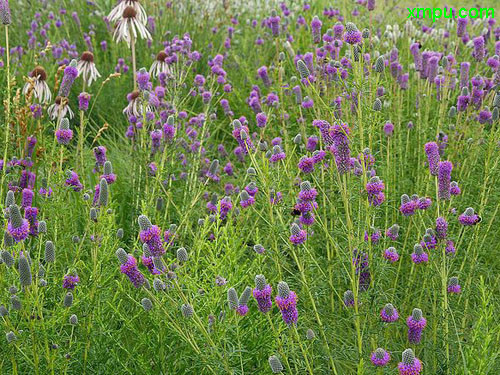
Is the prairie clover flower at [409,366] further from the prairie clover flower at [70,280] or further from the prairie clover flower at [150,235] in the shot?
the prairie clover flower at [70,280]

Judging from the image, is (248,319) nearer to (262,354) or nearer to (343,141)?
(262,354)

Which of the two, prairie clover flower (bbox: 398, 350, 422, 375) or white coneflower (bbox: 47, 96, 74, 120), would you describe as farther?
white coneflower (bbox: 47, 96, 74, 120)

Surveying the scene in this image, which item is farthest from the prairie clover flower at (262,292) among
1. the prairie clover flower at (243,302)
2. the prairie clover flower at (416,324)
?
the prairie clover flower at (416,324)

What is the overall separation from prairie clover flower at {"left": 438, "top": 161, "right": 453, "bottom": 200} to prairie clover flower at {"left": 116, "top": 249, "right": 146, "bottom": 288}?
833mm

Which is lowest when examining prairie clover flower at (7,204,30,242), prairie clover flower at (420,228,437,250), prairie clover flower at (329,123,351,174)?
prairie clover flower at (420,228,437,250)

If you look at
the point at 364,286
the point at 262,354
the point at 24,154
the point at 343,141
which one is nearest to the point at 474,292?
the point at 364,286

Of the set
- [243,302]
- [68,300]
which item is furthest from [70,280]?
[243,302]

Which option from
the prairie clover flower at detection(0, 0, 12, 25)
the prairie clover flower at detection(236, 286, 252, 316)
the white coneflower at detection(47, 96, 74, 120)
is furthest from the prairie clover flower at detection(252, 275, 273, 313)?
the prairie clover flower at detection(0, 0, 12, 25)

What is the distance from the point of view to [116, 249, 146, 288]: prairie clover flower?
156 cm

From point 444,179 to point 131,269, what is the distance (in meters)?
0.86

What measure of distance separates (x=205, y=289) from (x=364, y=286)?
475mm

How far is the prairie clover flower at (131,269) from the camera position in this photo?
1563 millimetres

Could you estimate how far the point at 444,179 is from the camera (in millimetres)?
1786

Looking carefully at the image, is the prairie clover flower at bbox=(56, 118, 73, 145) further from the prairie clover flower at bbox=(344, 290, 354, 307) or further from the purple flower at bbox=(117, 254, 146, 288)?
the prairie clover flower at bbox=(344, 290, 354, 307)
